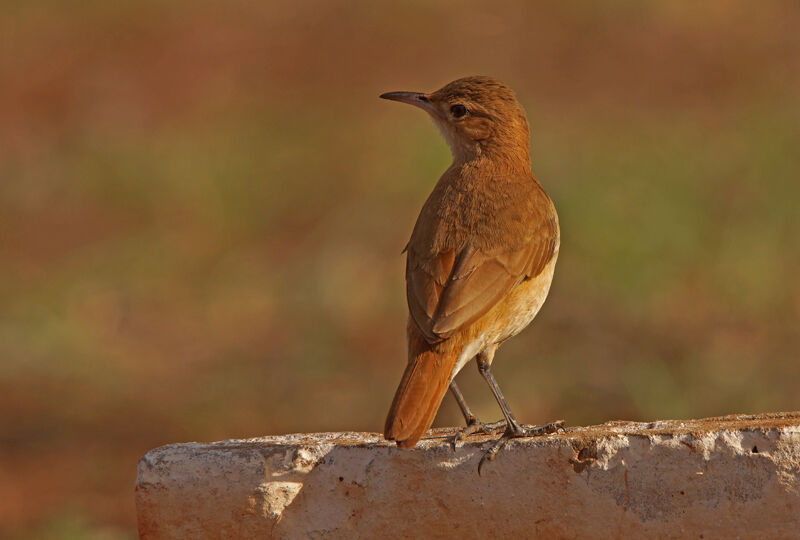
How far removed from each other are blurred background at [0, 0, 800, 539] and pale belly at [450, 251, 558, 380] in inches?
124

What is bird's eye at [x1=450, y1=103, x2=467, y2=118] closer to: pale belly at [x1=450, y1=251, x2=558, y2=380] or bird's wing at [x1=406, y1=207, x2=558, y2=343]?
bird's wing at [x1=406, y1=207, x2=558, y2=343]

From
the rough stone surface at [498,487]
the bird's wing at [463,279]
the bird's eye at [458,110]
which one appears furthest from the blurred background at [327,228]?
the bird's wing at [463,279]

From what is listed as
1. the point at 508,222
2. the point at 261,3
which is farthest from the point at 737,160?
the point at 261,3

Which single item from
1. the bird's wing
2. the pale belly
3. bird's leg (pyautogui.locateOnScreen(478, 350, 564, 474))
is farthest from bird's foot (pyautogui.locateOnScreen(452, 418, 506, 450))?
the bird's wing

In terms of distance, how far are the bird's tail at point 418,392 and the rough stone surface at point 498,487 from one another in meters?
0.24

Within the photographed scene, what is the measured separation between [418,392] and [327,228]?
8119mm

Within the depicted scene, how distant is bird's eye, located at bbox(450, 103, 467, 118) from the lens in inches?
268

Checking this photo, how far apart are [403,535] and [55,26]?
16415 mm

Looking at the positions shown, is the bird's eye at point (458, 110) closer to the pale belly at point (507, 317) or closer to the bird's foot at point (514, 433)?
the pale belly at point (507, 317)

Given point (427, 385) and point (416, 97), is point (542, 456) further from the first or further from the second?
point (416, 97)

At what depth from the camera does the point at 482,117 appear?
6.78m

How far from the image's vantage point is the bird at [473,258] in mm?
5793

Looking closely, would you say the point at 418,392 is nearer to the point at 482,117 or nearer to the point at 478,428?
the point at 478,428

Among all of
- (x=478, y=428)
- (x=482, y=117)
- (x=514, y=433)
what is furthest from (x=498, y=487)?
(x=482, y=117)
